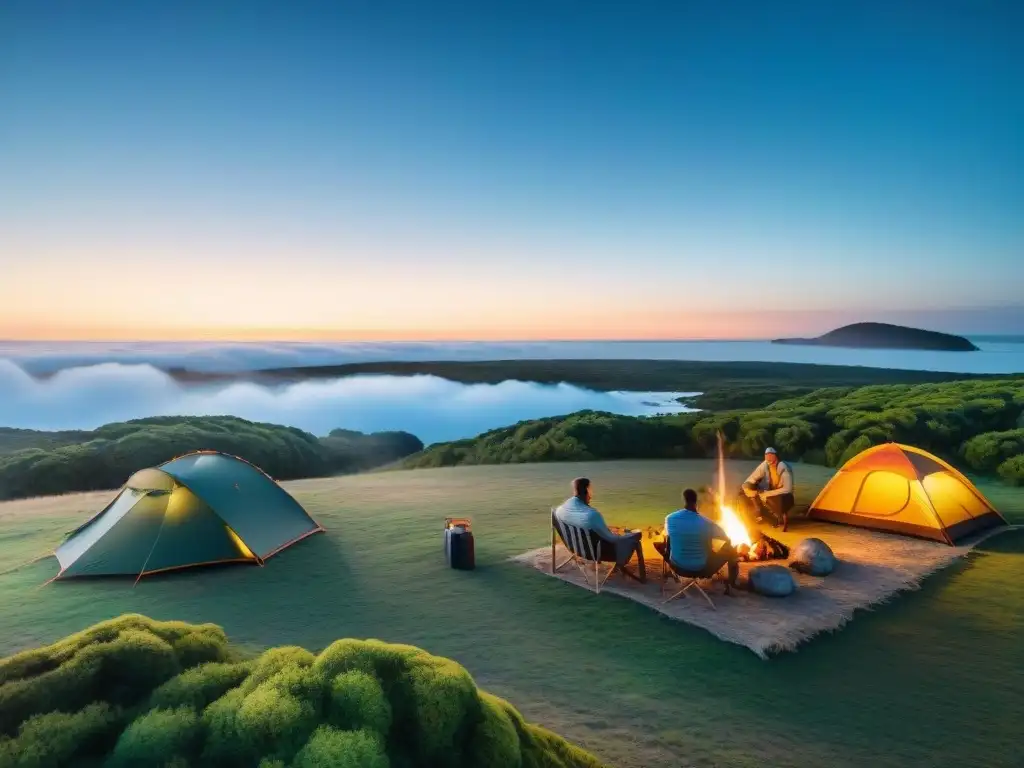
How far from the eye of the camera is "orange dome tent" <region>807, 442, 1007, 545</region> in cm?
1122

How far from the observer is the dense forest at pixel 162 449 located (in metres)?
26.6

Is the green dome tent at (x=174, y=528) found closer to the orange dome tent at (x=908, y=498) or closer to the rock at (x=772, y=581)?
the rock at (x=772, y=581)

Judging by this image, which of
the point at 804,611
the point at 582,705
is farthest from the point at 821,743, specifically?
the point at 804,611

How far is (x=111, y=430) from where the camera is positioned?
34.9 metres

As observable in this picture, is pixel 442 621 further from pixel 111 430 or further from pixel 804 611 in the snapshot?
pixel 111 430

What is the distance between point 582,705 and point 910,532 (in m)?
7.87

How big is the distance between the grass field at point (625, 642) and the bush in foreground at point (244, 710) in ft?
5.54

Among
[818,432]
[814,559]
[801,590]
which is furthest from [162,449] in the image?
[801,590]

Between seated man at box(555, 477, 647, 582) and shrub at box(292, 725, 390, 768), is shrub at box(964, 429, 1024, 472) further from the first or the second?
shrub at box(292, 725, 390, 768)

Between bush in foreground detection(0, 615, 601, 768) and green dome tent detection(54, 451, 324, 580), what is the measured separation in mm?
6167

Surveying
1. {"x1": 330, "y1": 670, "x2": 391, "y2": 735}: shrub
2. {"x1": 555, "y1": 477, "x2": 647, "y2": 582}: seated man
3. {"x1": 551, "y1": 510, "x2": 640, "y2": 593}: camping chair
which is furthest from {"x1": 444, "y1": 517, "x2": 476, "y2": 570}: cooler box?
{"x1": 330, "y1": 670, "x2": 391, "y2": 735}: shrub

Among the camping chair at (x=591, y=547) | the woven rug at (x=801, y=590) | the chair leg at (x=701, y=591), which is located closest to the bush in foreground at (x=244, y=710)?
the woven rug at (x=801, y=590)

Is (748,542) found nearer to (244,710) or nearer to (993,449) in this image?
(244,710)

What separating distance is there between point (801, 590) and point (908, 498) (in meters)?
4.06
